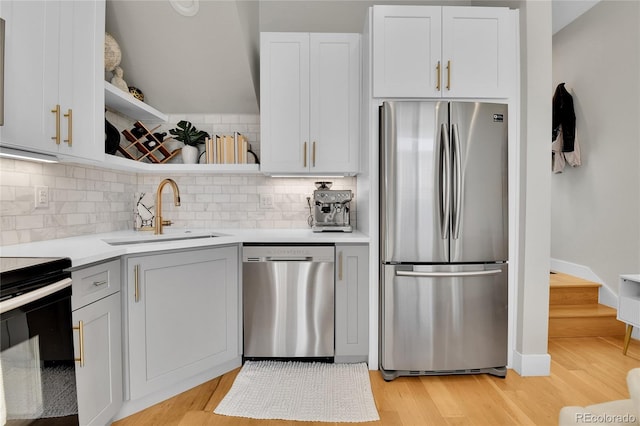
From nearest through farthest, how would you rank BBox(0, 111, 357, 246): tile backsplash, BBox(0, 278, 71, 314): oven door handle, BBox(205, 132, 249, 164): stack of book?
BBox(0, 278, 71, 314): oven door handle, BBox(0, 111, 357, 246): tile backsplash, BBox(205, 132, 249, 164): stack of book

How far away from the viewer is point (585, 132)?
3359 mm

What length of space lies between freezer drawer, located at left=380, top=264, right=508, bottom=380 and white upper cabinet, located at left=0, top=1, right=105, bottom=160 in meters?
1.92

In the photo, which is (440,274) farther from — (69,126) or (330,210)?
(69,126)

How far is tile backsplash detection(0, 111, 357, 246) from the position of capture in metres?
2.23

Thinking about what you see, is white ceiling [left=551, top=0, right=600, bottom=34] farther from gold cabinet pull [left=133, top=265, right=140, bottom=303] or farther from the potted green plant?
gold cabinet pull [left=133, top=265, right=140, bottom=303]

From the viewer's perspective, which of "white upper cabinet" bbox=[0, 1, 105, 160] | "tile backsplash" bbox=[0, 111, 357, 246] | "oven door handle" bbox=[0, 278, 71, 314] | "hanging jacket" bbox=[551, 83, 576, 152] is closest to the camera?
"oven door handle" bbox=[0, 278, 71, 314]

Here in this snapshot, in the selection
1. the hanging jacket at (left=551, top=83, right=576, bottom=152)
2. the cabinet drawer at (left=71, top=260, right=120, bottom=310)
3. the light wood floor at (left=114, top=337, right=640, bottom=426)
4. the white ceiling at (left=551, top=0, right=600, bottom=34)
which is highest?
the white ceiling at (left=551, top=0, right=600, bottom=34)

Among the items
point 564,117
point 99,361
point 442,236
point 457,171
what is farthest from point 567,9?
point 99,361

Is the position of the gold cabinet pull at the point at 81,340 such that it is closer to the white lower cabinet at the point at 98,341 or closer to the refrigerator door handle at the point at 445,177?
the white lower cabinet at the point at 98,341

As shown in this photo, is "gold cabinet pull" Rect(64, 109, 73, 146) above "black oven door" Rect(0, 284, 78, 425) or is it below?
above

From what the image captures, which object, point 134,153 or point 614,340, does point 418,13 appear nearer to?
point 134,153

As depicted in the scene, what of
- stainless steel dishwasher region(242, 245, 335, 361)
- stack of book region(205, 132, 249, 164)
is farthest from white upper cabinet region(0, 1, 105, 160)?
stainless steel dishwasher region(242, 245, 335, 361)

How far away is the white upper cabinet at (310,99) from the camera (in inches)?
101

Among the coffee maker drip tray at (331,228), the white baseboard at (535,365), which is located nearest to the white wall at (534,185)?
the white baseboard at (535,365)
